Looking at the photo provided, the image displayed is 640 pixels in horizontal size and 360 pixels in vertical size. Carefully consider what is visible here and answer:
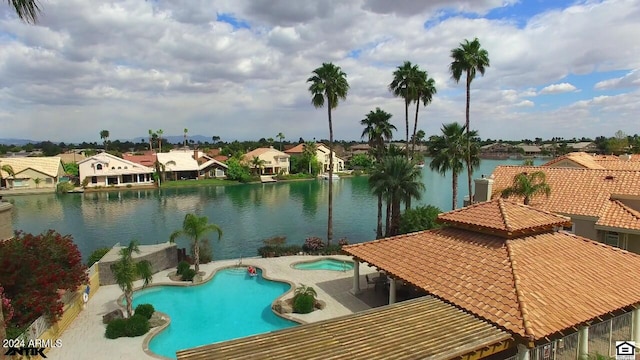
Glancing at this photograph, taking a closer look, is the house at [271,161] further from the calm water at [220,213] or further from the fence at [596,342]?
the fence at [596,342]

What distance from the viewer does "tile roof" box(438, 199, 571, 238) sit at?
50.4ft

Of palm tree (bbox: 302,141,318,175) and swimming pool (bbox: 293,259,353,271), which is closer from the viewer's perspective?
swimming pool (bbox: 293,259,353,271)

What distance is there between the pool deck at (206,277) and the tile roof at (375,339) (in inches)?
242

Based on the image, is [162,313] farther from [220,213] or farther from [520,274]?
[220,213]

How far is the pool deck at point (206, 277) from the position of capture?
1466 centimetres

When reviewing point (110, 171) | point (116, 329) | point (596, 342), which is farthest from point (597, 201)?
point (110, 171)

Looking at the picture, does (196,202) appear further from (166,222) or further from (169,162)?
(169,162)

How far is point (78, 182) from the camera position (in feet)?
253

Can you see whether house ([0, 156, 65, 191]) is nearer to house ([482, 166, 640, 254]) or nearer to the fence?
house ([482, 166, 640, 254])

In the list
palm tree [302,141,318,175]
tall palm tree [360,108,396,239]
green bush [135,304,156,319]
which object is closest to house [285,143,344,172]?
palm tree [302,141,318,175]

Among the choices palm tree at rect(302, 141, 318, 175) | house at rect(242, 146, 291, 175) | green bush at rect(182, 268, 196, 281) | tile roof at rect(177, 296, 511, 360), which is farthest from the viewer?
palm tree at rect(302, 141, 318, 175)

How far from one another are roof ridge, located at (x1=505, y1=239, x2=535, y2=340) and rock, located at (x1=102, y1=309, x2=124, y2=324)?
15549 mm

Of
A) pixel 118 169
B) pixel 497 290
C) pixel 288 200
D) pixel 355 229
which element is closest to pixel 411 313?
pixel 497 290

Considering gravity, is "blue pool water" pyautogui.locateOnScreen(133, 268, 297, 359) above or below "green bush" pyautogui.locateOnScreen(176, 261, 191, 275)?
below
